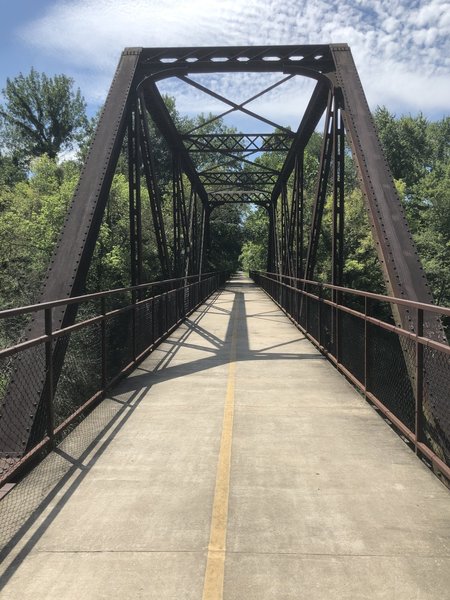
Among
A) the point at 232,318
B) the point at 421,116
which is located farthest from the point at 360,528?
the point at 421,116

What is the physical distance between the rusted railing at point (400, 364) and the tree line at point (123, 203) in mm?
13780

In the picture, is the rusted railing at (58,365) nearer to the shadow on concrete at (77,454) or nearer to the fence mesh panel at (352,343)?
the shadow on concrete at (77,454)

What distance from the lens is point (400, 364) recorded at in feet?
19.2

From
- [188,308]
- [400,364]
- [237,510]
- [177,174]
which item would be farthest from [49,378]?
[177,174]

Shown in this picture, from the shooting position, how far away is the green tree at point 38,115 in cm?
6109

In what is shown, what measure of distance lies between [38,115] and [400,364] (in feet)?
215

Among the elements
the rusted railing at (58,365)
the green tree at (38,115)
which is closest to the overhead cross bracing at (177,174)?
the rusted railing at (58,365)

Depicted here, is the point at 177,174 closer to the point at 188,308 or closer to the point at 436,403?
the point at 188,308

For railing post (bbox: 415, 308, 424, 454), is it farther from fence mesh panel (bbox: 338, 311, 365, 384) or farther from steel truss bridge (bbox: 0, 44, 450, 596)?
fence mesh panel (bbox: 338, 311, 365, 384)

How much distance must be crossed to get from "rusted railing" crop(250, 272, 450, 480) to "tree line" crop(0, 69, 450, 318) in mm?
13780

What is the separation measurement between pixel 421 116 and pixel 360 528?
2484 inches

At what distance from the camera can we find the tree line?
2323 cm

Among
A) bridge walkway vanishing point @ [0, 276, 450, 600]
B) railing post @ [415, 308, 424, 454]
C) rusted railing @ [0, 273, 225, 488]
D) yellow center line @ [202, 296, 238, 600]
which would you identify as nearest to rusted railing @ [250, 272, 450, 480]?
railing post @ [415, 308, 424, 454]

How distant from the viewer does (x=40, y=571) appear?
2934 mm
